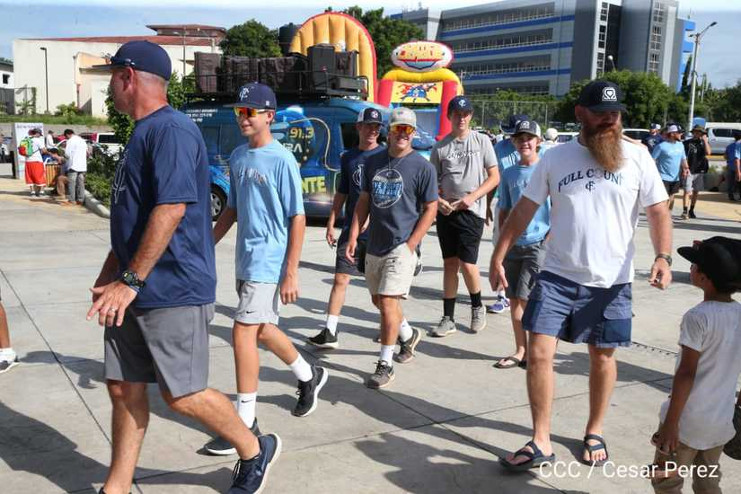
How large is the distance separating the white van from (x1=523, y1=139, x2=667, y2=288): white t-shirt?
1217 inches

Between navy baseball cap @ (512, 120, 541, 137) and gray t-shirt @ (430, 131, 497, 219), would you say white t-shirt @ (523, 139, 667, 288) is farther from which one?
gray t-shirt @ (430, 131, 497, 219)

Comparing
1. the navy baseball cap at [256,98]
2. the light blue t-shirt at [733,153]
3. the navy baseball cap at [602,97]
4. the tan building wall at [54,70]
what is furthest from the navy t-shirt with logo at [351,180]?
the tan building wall at [54,70]

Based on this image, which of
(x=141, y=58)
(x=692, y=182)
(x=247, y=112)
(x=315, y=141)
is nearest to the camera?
(x=141, y=58)

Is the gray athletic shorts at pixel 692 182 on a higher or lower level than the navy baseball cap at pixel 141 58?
lower

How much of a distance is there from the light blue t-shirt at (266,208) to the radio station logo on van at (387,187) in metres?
1.00

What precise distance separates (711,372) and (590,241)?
35.9 inches

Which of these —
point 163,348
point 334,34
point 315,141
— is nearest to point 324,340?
point 163,348

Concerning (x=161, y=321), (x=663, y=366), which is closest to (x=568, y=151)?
(x=161, y=321)

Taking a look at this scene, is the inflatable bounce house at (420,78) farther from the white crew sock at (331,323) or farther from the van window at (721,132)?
the white crew sock at (331,323)

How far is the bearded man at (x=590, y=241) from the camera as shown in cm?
336

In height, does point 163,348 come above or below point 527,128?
below

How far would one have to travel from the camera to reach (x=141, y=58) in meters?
2.78

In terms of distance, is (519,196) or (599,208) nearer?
(599,208)

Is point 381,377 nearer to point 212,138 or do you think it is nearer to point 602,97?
point 602,97
